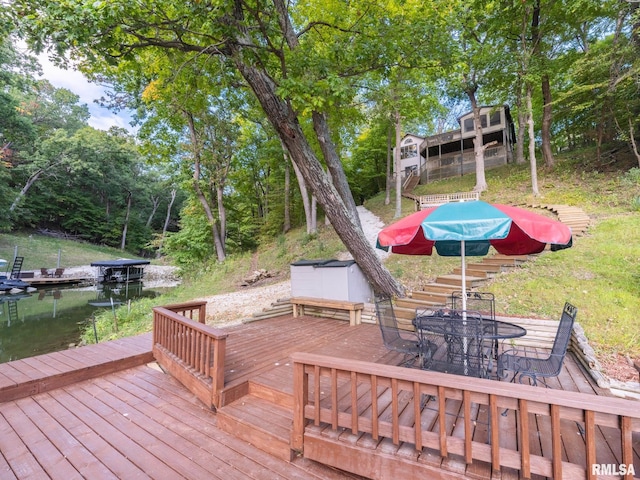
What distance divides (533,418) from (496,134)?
21.8m

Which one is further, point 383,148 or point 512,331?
point 383,148

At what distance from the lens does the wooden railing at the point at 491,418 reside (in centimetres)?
141

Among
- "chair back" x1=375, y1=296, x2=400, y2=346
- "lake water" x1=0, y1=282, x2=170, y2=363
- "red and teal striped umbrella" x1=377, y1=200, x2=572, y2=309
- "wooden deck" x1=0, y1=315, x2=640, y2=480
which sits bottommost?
"lake water" x1=0, y1=282, x2=170, y2=363

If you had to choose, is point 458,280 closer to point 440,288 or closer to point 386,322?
point 440,288

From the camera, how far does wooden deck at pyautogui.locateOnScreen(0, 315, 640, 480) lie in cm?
203

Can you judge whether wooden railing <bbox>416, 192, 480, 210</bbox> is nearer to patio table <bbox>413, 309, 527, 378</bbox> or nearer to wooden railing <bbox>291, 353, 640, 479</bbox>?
patio table <bbox>413, 309, 527, 378</bbox>

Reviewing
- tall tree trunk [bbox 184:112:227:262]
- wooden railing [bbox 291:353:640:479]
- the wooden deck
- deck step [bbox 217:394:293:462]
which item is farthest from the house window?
deck step [bbox 217:394:293:462]

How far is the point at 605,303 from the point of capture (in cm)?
441

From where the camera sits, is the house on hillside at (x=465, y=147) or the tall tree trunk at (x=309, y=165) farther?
the house on hillside at (x=465, y=147)

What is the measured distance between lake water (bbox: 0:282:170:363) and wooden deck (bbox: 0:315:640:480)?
13.2 ft

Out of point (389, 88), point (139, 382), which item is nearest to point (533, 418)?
point (139, 382)

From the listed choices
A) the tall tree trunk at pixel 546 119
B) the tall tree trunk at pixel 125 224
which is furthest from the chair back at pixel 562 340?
the tall tree trunk at pixel 125 224

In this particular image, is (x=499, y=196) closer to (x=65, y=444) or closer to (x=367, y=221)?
(x=367, y=221)

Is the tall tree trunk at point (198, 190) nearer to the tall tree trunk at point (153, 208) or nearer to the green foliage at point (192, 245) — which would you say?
the green foliage at point (192, 245)
